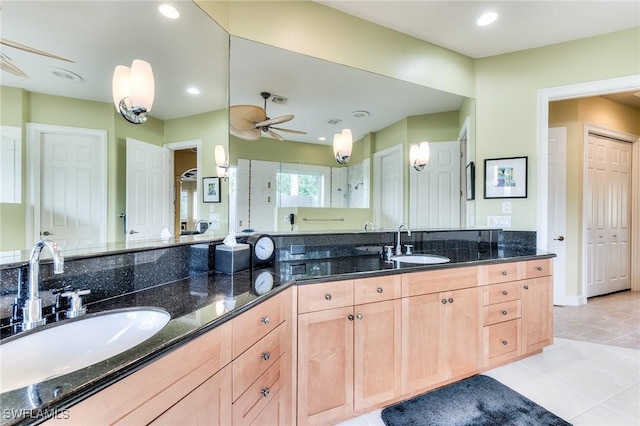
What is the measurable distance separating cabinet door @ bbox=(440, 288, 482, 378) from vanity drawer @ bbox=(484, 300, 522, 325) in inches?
3.7

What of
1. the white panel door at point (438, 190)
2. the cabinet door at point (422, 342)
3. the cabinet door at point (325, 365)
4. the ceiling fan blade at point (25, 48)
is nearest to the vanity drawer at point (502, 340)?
the cabinet door at point (422, 342)

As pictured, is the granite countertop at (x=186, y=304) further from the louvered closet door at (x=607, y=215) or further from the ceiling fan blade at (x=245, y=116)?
the louvered closet door at (x=607, y=215)

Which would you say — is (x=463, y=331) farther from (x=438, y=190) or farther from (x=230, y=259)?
(x=230, y=259)

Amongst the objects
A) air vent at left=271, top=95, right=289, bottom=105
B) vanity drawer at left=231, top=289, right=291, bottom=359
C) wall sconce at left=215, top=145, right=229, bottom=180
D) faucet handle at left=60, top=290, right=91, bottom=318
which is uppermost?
air vent at left=271, top=95, right=289, bottom=105

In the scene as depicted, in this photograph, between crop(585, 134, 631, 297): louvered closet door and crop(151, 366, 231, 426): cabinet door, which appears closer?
crop(151, 366, 231, 426): cabinet door

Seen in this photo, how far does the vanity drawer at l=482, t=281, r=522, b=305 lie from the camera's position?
210cm

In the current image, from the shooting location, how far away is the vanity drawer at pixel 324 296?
1523 millimetres

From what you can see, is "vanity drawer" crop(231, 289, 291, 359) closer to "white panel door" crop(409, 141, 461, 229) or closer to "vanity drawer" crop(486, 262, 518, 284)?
"vanity drawer" crop(486, 262, 518, 284)

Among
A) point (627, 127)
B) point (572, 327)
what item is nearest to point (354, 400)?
point (572, 327)

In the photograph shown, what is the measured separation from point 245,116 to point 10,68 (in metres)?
1.26

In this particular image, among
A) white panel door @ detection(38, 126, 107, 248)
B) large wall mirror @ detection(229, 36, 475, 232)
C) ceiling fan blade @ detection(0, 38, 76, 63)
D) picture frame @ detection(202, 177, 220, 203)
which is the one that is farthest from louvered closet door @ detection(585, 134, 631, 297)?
ceiling fan blade @ detection(0, 38, 76, 63)

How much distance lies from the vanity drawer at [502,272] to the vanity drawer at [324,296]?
1154 millimetres

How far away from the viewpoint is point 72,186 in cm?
104

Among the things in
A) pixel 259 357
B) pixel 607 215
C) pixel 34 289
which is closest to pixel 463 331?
pixel 259 357
